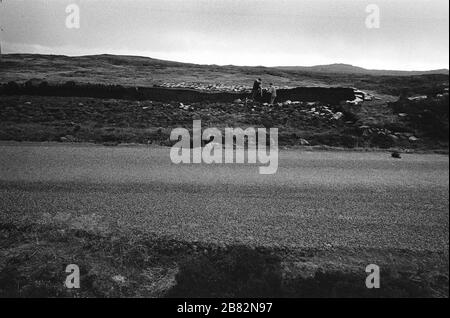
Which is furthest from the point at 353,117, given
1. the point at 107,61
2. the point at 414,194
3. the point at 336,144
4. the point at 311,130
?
the point at 107,61

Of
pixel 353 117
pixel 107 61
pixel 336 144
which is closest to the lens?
pixel 336 144

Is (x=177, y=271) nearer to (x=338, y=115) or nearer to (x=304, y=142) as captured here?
(x=304, y=142)

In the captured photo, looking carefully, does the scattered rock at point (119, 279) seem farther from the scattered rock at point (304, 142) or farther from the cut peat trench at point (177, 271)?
the scattered rock at point (304, 142)

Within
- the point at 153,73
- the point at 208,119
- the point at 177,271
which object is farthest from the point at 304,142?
the point at 153,73

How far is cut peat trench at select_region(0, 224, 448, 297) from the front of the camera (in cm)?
422

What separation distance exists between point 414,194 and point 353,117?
9441 mm

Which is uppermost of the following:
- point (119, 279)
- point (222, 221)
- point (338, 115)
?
point (338, 115)

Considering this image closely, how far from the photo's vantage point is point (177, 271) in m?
4.64

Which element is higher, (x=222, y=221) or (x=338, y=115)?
(x=338, y=115)

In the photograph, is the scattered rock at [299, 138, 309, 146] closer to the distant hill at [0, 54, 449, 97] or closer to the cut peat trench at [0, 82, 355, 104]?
the cut peat trench at [0, 82, 355, 104]

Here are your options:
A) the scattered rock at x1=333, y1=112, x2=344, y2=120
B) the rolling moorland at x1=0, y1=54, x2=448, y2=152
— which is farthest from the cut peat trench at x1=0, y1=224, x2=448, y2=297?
the scattered rock at x1=333, y1=112, x2=344, y2=120

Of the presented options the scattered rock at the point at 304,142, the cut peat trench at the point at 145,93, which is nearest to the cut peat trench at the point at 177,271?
the scattered rock at the point at 304,142
